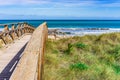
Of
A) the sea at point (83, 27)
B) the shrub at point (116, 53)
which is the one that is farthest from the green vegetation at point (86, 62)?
the sea at point (83, 27)

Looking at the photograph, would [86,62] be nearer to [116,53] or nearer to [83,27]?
[116,53]

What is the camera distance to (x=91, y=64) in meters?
8.72

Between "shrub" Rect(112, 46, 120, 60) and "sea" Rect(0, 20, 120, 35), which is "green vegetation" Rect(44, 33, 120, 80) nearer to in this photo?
"shrub" Rect(112, 46, 120, 60)

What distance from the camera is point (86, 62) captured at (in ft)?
29.5

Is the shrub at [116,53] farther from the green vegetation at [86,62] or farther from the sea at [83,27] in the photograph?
the sea at [83,27]

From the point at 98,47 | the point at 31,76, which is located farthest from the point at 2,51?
the point at 31,76

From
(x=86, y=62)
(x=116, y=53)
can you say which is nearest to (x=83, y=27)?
(x=116, y=53)

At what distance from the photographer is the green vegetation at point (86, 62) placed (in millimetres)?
7191

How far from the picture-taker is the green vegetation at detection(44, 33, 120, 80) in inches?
283

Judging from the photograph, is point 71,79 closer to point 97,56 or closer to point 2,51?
point 97,56

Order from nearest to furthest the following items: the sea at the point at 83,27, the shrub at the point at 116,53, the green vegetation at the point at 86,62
A: the green vegetation at the point at 86,62 < the shrub at the point at 116,53 < the sea at the point at 83,27

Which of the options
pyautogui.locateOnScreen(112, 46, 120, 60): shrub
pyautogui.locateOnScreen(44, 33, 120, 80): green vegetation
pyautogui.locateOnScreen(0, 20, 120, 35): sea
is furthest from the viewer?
pyautogui.locateOnScreen(0, 20, 120, 35): sea

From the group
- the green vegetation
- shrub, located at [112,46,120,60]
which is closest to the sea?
the green vegetation

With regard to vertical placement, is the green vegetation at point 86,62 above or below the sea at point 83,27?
above
